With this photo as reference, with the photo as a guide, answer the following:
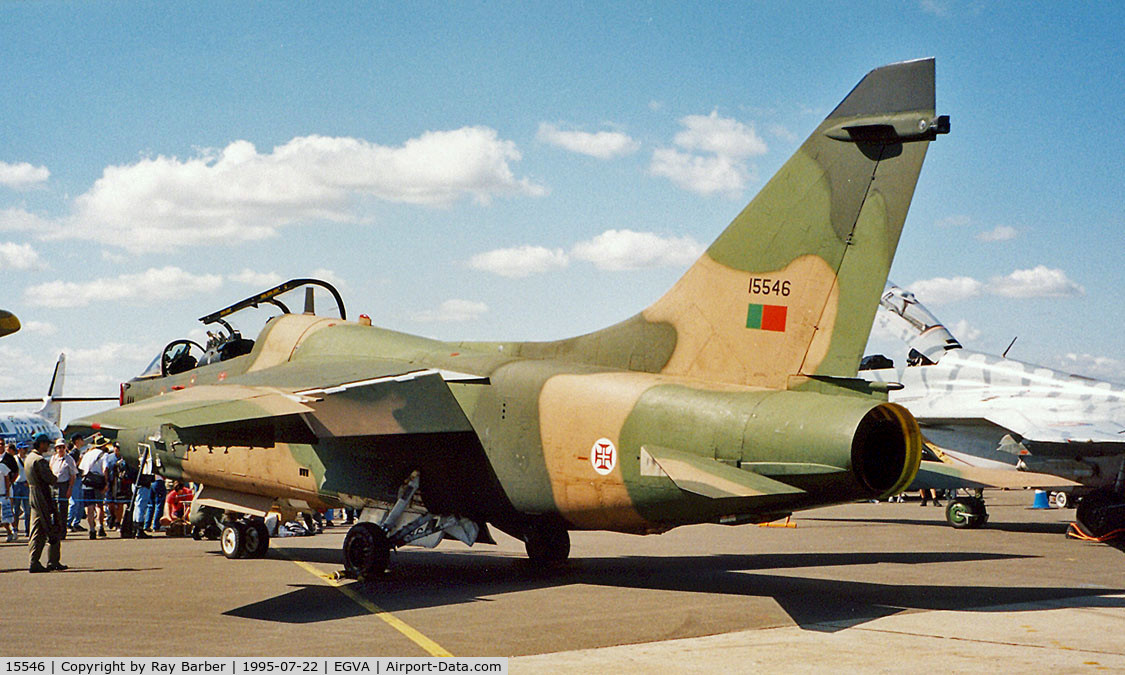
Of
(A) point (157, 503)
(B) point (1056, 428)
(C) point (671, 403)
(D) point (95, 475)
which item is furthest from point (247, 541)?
(B) point (1056, 428)

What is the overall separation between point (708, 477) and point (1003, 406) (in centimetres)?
1220

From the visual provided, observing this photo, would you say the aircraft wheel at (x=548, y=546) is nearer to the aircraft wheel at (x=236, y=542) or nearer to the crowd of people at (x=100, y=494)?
the aircraft wheel at (x=236, y=542)

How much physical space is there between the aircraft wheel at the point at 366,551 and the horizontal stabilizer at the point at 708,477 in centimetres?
366

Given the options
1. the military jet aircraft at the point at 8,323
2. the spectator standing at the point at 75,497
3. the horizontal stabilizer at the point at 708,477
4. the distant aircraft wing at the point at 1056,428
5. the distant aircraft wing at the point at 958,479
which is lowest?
the spectator standing at the point at 75,497

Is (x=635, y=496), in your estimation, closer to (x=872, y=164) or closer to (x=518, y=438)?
(x=518, y=438)

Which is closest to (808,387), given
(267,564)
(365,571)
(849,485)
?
(849,485)

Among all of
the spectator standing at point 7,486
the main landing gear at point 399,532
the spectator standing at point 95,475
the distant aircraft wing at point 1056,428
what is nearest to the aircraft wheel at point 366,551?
the main landing gear at point 399,532

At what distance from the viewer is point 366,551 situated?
11773 mm

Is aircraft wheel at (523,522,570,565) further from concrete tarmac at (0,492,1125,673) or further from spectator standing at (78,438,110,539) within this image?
spectator standing at (78,438,110,539)

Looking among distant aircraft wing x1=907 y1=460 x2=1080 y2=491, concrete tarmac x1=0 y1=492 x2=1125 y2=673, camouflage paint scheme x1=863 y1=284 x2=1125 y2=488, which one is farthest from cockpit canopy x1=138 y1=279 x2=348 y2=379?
camouflage paint scheme x1=863 y1=284 x2=1125 y2=488

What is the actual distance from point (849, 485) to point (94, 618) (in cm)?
666

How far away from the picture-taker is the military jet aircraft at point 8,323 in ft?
33.1

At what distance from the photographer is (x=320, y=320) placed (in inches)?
549
